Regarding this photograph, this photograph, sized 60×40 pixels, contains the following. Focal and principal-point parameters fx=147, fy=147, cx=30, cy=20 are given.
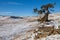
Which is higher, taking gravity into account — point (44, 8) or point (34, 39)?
point (44, 8)

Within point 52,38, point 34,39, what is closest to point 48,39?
point 52,38

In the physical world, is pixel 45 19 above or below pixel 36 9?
below

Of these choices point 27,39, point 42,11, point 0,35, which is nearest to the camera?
point 27,39

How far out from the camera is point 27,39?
1586 centimetres

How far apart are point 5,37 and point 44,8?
14284 mm

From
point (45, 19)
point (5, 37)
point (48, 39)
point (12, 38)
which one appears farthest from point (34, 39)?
point (45, 19)

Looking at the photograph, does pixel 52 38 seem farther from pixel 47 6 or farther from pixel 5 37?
pixel 47 6

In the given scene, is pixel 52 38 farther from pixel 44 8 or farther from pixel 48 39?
pixel 44 8

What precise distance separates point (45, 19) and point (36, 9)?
3.43 meters

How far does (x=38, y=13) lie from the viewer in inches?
1238

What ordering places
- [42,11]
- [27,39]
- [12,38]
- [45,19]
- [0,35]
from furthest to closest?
[42,11] < [45,19] < [0,35] < [12,38] < [27,39]

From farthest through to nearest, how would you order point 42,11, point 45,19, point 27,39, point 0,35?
point 42,11
point 45,19
point 0,35
point 27,39

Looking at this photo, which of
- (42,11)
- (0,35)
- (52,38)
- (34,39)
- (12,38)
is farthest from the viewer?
(42,11)

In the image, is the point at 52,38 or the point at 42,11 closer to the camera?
the point at 52,38
